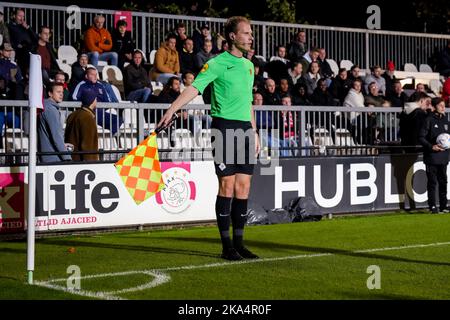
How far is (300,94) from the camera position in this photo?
67.5 ft

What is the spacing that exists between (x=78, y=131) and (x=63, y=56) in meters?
5.90

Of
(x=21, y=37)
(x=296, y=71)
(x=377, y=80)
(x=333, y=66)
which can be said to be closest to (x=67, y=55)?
(x=21, y=37)

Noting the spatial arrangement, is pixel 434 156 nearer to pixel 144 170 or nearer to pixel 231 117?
pixel 231 117

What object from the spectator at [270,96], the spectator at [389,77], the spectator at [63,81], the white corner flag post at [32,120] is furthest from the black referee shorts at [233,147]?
the spectator at [389,77]

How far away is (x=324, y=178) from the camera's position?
17078 mm

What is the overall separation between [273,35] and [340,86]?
127 inches

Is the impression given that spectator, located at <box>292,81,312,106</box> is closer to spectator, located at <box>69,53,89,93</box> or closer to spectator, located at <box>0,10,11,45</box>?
spectator, located at <box>69,53,89,93</box>

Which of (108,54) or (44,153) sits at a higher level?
(108,54)

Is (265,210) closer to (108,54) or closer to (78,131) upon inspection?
(78,131)

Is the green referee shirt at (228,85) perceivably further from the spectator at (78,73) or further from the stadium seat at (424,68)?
the stadium seat at (424,68)

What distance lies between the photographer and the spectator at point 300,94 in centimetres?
2025

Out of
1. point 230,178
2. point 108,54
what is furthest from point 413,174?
point 230,178
